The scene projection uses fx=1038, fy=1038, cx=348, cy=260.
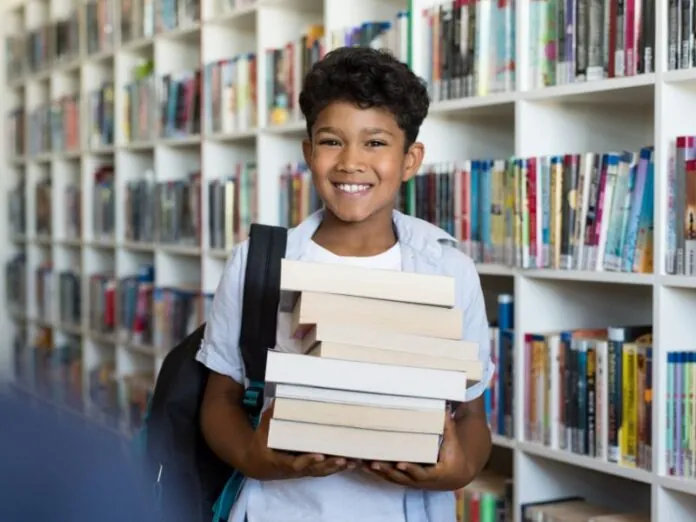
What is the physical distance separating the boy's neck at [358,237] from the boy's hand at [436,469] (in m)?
0.32

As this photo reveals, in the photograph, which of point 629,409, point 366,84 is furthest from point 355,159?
point 629,409

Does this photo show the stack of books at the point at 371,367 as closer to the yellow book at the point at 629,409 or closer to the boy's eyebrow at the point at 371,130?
the boy's eyebrow at the point at 371,130

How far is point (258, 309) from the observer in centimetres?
149

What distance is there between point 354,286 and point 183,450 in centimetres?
43

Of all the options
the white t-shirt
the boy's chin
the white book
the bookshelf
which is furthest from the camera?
the bookshelf

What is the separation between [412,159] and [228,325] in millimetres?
390

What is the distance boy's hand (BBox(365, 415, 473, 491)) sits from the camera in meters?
1.34

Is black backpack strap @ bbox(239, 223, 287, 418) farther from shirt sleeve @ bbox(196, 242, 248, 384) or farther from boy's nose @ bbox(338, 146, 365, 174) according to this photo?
boy's nose @ bbox(338, 146, 365, 174)

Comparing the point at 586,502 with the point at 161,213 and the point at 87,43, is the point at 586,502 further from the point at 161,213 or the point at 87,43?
the point at 87,43

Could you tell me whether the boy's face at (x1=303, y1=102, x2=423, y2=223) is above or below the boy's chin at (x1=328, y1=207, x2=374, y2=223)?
above

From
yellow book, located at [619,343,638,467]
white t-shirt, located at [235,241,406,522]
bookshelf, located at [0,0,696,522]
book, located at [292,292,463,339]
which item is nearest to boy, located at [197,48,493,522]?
white t-shirt, located at [235,241,406,522]

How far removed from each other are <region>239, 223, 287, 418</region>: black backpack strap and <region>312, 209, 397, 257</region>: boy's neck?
99mm

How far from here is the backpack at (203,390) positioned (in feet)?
4.89

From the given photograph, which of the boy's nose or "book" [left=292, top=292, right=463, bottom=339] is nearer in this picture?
"book" [left=292, top=292, right=463, bottom=339]
